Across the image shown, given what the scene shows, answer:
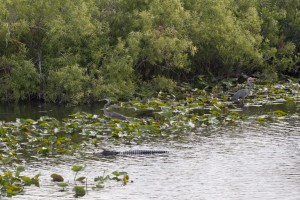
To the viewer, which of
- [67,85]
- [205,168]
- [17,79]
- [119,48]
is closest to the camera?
[205,168]

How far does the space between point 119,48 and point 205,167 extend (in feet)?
45.1

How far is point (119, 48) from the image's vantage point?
31688 mm

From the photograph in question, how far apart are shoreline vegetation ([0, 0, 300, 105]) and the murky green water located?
8819 mm

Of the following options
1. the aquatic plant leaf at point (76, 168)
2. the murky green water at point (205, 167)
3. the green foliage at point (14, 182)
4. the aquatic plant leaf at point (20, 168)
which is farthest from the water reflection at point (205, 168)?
the aquatic plant leaf at point (20, 168)

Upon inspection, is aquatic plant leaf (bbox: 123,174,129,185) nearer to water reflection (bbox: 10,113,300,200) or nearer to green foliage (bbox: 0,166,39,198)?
water reflection (bbox: 10,113,300,200)

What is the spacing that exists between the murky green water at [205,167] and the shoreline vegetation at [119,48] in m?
8.82

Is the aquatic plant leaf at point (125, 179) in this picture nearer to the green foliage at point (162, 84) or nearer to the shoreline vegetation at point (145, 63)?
the shoreline vegetation at point (145, 63)

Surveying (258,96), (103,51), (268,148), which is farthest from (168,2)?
(268,148)

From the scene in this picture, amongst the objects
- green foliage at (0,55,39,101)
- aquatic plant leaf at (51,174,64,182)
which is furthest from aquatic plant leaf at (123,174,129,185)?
green foliage at (0,55,39,101)

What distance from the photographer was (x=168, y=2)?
3306 cm

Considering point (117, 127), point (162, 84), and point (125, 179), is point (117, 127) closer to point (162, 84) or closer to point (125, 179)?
point (125, 179)

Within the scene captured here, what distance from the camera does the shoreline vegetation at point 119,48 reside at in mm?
31031

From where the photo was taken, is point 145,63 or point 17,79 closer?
point 17,79

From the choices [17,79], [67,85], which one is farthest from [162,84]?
[17,79]
